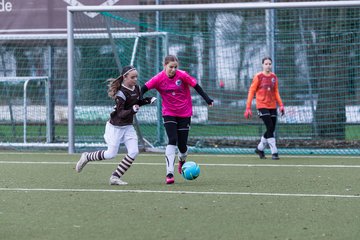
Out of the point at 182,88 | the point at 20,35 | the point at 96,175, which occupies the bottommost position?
the point at 96,175

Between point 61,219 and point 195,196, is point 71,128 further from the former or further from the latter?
point 61,219

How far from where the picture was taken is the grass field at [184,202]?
7.11 meters

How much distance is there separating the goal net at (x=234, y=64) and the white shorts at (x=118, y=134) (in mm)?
5955

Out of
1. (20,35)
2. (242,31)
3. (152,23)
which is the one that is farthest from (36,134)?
(242,31)

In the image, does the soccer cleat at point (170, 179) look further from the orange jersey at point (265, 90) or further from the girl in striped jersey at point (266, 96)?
the orange jersey at point (265, 90)

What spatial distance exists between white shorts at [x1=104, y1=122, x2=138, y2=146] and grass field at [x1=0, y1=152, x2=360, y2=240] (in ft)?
1.86

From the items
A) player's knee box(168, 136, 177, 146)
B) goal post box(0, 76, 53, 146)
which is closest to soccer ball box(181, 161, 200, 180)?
player's knee box(168, 136, 177, 146)

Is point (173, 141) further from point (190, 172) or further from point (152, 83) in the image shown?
point (152, 83)

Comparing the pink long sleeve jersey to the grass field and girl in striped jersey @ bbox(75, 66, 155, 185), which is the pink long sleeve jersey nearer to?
girl in striped jersey @ bbox(75, 66, 155, 185)

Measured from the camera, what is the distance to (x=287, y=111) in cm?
1814

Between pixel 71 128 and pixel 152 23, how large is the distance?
342cm

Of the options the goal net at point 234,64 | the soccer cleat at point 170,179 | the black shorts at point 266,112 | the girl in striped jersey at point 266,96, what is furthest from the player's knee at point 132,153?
the goal net at point 234,64

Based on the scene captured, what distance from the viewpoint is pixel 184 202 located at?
352 inches

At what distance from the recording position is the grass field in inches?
280
